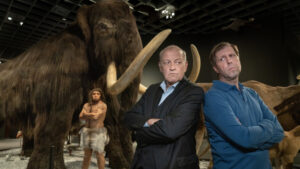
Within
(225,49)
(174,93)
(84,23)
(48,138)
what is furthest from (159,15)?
(174,93)

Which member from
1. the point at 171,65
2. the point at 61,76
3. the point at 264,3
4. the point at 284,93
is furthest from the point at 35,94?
the point at 264,3

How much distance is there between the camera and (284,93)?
2.44 meters

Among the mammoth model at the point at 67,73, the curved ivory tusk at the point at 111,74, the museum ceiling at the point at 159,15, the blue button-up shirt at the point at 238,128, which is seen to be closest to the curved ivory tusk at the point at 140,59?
the mammoth model at the point at 67,73

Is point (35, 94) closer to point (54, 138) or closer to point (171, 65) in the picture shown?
point (54, 138)

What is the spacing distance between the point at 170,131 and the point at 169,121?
51 millimetres

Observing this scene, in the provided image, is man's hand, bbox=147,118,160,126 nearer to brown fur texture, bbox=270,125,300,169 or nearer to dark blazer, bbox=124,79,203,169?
dark blazer, bbox=124,79,203,169

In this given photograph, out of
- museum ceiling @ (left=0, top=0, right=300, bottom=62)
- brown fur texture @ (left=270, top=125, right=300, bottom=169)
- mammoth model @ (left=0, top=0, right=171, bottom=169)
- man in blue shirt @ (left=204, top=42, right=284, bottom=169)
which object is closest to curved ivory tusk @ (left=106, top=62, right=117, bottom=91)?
mammoth model @ (left=0, top=0, right=171, bottom=169)

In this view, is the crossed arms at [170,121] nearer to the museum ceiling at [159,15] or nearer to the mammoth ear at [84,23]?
the mammoth ear at [84,23]

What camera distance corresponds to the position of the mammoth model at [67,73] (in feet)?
6.93

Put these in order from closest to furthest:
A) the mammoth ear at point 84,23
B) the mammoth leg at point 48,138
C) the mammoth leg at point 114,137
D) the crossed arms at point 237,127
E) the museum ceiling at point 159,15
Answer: the crossed arms at point 237,127 < the mammoth leg at point 48,138 < the mammoth ear at point 84,23 < the mammoth leg at point 114,137 < the museum ceiling at point 159,15

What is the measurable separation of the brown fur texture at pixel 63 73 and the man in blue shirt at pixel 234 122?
1327 mm

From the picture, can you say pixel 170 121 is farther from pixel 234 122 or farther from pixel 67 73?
pixel 67 73

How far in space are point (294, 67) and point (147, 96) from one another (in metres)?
5.53

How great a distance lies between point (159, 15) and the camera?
4906mm
